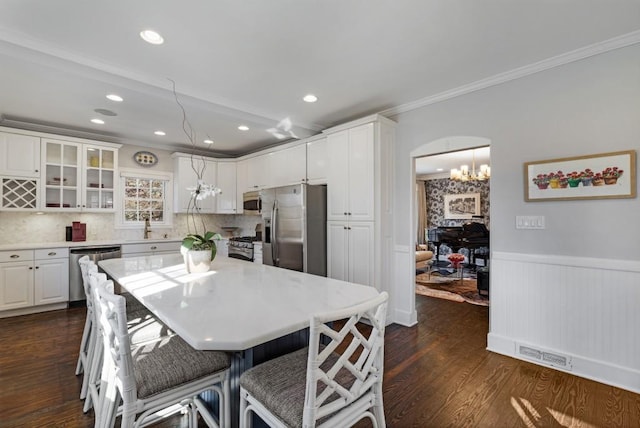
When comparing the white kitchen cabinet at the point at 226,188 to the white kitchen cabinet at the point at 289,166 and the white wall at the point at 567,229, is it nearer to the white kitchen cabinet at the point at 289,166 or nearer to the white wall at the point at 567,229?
the white kitchen cabinet at the point at 289,166

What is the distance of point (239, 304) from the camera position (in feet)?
4.87

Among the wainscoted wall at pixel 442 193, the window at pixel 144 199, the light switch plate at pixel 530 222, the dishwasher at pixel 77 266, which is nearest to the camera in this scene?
the light switch plate at pixel 530 222

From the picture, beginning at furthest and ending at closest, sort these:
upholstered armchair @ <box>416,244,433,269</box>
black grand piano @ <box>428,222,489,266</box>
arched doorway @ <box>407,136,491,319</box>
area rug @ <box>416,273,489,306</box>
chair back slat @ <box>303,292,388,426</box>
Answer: black grand piano @ <box>428,222,489,266</box>
upholstered armchair @ <box>416,244,433,269</box>
area rug @ <box>416,273,489,306</box>
arched doorway @ <box>407,136,491,319</box>
chair back slat @ <box>303,292,388,426</box>

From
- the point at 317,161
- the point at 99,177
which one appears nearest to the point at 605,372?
the point at 317,161

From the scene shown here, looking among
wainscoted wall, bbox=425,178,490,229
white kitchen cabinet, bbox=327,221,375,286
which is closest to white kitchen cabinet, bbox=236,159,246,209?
white kitchen cabinet, bbox=327,221,375,286

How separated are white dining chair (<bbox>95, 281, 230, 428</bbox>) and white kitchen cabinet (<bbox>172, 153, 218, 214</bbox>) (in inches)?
157

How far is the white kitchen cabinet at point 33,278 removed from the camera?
3.63 m

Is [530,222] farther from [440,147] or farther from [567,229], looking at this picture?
[440,147]

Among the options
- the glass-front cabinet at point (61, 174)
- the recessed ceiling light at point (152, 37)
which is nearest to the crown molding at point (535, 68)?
the recessed ceiling light at point (152, 37)

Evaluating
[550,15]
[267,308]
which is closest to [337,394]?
[267,308]

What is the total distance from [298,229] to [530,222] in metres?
2.39

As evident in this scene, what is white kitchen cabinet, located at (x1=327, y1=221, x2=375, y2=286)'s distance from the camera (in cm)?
342

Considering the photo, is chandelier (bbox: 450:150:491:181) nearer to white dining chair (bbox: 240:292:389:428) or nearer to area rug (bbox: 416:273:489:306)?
area rug (bbox: 416:273:489:306)

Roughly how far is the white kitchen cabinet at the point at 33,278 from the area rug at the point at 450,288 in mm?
5112
